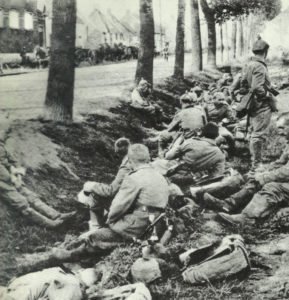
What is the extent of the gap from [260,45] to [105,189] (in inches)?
87.1

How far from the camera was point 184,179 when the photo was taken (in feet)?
16.4

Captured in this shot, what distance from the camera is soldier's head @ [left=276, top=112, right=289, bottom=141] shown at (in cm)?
473

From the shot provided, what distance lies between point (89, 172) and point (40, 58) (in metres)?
1.11

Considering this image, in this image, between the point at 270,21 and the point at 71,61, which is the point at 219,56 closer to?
the point at 270,21

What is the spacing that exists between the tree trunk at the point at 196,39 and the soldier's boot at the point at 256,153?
40.2 inches

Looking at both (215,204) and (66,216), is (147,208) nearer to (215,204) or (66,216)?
(66,216)

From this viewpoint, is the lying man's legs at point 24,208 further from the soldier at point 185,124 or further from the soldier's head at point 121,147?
the soldier at point 185,124

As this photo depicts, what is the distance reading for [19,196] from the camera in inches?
139

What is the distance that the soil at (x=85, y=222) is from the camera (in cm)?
343

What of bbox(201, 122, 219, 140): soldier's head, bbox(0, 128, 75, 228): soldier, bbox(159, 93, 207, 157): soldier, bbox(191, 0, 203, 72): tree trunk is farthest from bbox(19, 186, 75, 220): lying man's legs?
bbox(191, 0, 203, 72): tree trunk

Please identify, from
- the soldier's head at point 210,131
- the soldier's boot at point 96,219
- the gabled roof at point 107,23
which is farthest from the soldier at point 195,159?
the gabled roof at point 107,23

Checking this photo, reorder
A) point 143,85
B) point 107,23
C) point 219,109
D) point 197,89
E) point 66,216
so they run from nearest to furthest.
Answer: point 66,216 → point 107,23 → point 143,85 → point 197,89 → point 219,109

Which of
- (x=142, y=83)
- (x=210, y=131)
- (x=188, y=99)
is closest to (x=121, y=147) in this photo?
(x=142, y=83)

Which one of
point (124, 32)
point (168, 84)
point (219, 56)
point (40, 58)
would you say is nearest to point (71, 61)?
point (40, 58)
